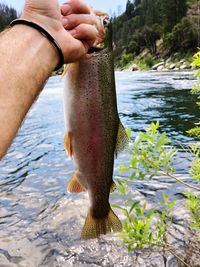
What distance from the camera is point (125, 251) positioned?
14.2 ft

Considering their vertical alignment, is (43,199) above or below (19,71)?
below

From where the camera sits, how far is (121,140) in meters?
2.52

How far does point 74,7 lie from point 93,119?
2.22 feet

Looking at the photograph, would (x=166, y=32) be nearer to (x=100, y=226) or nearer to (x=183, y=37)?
(x=183, y=37)

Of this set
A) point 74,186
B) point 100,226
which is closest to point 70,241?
point 100,226

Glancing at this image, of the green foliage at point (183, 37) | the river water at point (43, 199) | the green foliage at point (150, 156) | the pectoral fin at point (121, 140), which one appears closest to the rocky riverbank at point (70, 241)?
the river water at point (43, 199)

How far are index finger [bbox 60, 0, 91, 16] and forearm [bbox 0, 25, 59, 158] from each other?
9.6 inches

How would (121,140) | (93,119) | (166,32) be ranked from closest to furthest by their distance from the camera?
(93,119) → (121,140) → (166,32)

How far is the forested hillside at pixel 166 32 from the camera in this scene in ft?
213

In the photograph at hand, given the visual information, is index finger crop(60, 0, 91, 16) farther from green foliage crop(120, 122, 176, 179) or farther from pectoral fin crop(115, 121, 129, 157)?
green foliage crop(120, 122, 176, 179)

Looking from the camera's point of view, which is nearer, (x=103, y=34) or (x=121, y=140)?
(x=103, y=34)

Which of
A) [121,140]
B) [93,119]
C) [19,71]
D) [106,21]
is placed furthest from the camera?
[121,140]

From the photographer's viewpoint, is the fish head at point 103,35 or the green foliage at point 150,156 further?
the green foliage at point 150,156

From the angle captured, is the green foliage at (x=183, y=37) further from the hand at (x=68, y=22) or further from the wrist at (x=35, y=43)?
the wrist at (x=35, y=43)
